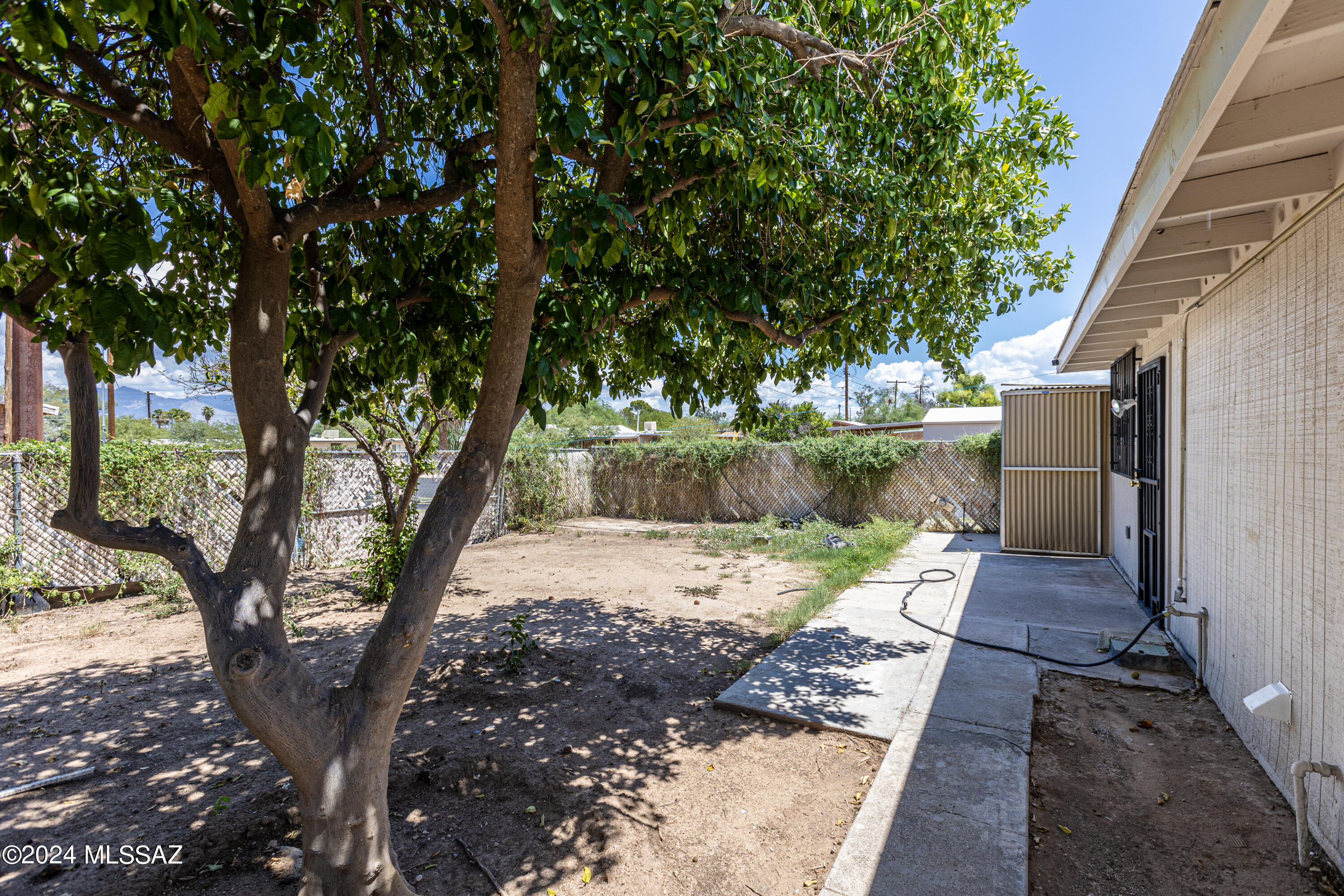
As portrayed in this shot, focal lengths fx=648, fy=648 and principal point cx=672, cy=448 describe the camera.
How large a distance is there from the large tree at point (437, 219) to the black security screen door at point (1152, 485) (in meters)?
2.58

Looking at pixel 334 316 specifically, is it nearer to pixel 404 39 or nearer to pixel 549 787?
pixel 404 39

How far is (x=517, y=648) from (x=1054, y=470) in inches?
336

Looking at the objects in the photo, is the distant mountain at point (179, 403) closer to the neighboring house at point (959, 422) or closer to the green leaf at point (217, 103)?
the green leaf at point (217, 103)

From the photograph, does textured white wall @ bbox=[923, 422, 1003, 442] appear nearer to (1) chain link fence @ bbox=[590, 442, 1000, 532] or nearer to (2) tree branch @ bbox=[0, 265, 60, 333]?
(1) chain link fence @ bbox=[590, 442, 1000, 532]

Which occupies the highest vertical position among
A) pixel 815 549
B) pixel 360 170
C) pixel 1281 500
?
pixel 360 170

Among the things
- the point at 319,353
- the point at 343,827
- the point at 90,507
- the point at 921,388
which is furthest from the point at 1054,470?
the point at 921,388

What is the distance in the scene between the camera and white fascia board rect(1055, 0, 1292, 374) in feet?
5.59

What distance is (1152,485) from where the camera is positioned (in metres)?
6.38

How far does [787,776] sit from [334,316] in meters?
3.09

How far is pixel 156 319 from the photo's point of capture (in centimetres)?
185

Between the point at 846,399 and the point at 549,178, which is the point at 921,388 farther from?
the point at 549,178

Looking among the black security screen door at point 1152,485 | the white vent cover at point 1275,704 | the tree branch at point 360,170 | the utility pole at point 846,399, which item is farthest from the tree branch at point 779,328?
the utility pole at point 846,399

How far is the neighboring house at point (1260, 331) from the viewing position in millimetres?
2162

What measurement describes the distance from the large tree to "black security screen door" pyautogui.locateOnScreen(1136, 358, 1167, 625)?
258cm
